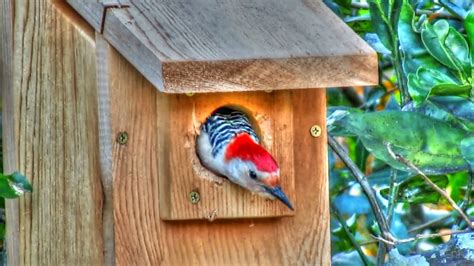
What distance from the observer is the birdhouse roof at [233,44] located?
3670 mm

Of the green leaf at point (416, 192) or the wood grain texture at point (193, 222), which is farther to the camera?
the green leaf at point (416, 192)

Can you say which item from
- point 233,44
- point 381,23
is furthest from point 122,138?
point 381,23

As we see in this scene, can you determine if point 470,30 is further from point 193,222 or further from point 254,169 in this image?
point 193,222

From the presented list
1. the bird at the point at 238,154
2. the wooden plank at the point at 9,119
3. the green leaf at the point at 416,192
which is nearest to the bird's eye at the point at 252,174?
the bird at the point at 238,154

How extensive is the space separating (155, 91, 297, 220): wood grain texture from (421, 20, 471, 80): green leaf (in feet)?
1.59

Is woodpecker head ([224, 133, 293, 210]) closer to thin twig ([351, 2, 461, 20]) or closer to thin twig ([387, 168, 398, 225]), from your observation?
thin twig ([387, 168, 398, 225])

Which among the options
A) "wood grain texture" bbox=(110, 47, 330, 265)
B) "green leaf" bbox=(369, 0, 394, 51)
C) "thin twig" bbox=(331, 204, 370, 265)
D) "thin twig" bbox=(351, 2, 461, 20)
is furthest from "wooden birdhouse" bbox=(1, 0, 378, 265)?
"thin twig" bbox=(351, 2, 461, 20)

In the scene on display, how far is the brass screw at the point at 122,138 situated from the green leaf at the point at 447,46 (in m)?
0.93

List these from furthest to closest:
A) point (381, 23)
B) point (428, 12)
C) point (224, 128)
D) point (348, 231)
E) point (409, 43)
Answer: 1. point (428, 12)
2. point (348, 231)
3. point (381, 23)
4. point (409, 43)
5. point (224, 128)

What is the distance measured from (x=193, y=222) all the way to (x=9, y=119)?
0.77 meters

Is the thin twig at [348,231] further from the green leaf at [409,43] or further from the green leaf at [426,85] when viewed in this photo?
the green leaf at [426,85]

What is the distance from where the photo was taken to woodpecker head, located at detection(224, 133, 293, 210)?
12.5 feet

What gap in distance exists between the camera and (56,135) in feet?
13.5

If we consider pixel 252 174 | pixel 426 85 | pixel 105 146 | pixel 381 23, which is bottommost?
pixel 252 174
